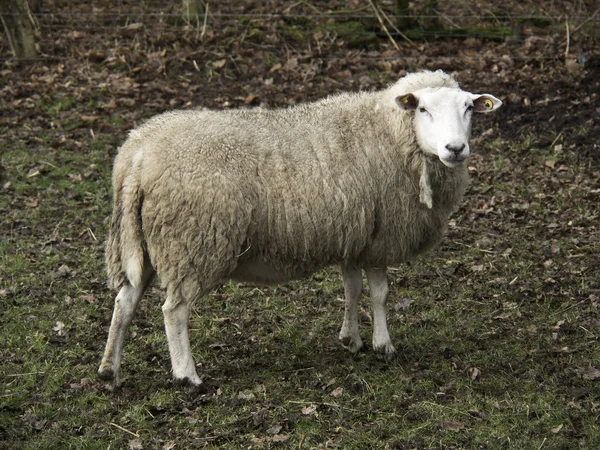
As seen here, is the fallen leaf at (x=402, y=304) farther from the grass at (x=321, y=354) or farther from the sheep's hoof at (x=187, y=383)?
the sheep's hoof at (x=187, y=383)

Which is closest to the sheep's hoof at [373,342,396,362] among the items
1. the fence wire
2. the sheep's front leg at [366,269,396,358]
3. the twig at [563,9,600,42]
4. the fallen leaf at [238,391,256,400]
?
the sheep's front leg at [366,269,396,358]

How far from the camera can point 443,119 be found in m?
5.01

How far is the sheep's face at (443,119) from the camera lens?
4.89m

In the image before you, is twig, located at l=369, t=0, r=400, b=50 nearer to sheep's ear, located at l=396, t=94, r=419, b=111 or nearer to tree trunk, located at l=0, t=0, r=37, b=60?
tree trunk, located at l=0, t=0, r=37, b=60

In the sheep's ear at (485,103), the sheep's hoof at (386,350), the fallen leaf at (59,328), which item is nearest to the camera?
the sheep's ear at (485,103)

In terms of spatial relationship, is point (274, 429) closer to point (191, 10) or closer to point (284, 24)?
point (284, 24)

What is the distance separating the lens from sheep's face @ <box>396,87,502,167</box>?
193 inches

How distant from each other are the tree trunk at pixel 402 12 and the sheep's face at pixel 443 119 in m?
Result: 6.24

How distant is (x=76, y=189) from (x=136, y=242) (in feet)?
10.9

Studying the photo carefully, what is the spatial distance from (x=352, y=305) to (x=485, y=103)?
1573mm

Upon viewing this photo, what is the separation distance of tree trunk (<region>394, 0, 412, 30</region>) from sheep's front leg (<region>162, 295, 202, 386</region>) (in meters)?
7.29

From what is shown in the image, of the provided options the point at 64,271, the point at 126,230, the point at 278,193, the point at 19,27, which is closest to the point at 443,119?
the point at 278,193

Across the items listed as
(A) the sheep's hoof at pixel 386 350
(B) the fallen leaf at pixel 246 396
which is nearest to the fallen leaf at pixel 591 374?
(A) the sheep's hoof at pixel 386 350

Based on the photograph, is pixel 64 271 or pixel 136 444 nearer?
pixel 136 444
